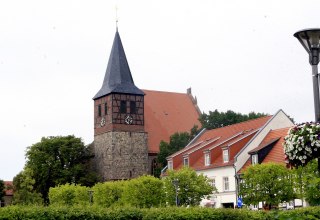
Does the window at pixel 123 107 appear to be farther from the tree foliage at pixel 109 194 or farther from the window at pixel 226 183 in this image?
the window at pixel 226 183

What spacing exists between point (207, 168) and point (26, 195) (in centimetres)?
2400

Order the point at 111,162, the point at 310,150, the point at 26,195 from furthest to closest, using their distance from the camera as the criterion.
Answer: the point at 111,162 → the point at 26,195 → the point at 310,150

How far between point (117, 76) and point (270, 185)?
40245 millimetres

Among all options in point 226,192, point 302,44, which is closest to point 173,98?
point 226,192

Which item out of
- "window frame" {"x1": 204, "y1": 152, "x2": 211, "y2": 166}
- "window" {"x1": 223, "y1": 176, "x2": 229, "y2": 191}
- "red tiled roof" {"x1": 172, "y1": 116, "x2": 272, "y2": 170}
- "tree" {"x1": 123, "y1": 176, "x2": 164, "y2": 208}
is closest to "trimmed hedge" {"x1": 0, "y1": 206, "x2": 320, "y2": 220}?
"tree" {"x1": 123, "y1": 176, "x2": 164, "y2": 208}

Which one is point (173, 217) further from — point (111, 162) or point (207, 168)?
point (111, 162)

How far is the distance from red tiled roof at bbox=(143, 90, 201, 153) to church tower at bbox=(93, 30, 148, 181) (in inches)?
210

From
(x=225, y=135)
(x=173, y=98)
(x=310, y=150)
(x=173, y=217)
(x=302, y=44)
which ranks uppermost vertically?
(x=173, y=98)

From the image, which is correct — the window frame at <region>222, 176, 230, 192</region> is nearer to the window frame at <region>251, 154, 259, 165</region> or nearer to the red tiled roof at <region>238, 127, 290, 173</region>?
the red tiled roof at <region>238, 127, 290, 173</region>

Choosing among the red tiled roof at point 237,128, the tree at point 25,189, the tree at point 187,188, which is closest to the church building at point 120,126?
the tree at point 25,189

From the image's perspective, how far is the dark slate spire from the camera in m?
79.3

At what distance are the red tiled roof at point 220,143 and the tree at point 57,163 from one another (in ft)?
46.1

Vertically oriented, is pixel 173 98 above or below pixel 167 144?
above

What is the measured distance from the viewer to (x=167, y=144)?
80.2 metres
